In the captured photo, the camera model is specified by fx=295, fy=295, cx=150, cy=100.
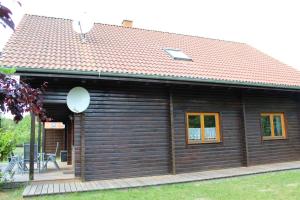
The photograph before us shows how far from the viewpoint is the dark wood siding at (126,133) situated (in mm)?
7375

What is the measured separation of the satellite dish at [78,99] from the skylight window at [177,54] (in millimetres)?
3746

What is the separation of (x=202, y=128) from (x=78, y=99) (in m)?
3.80

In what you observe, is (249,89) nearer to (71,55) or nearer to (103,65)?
(103,65)

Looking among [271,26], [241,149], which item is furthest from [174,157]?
[271,26]

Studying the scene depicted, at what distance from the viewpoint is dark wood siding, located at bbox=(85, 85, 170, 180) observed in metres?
7.38

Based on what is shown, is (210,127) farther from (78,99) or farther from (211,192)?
(78,99)

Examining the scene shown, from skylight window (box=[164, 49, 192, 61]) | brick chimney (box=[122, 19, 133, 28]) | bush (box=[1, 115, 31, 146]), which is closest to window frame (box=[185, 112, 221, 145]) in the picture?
skylight window (box=[164, 49, 192, 61])

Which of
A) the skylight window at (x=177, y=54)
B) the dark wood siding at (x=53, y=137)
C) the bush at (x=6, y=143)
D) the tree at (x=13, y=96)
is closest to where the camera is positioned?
the tree at (x=13, y=96)

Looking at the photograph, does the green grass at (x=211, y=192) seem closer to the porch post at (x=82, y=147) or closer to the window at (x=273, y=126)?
the porch post at (x=82, y=147)

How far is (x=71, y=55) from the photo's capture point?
8.03 meters

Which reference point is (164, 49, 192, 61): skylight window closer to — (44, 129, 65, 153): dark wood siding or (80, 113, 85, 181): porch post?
(80, 113, 85, 181): porch post

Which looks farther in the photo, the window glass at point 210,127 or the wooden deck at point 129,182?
the window glass at point 210,127

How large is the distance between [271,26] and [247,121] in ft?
67.2

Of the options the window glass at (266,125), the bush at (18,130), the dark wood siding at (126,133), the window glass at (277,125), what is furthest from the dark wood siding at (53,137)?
the window glass at (277,125)
